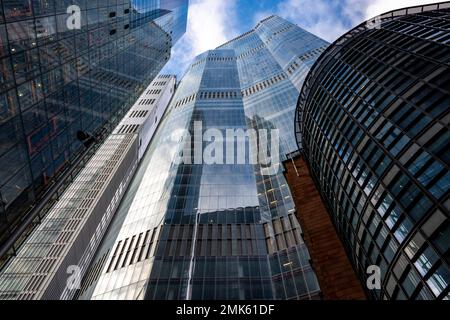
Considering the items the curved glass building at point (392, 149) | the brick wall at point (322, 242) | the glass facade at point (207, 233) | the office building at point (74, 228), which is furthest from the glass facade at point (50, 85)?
the brick wall at point (322, 242)

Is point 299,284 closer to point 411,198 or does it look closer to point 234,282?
point 234,282

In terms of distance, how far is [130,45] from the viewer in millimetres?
50219

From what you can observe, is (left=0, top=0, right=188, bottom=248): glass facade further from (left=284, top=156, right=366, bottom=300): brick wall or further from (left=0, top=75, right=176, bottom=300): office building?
(left=284, top=156, right=366, bottom=300): brick wall

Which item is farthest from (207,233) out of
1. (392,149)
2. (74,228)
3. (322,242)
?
(74,228)

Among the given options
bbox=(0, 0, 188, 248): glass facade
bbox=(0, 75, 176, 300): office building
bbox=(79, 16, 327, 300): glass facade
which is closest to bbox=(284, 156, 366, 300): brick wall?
bbox=(79, 16, 327, 300): glass facade

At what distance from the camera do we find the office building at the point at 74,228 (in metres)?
63.8

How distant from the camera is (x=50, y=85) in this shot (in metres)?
25.9

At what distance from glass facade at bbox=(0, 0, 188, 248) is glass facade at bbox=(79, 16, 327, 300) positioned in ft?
59.5

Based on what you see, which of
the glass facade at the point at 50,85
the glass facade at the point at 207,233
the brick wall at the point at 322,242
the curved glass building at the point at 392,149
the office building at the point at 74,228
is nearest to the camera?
the glass facade at the point at 50,85

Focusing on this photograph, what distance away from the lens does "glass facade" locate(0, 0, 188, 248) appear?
20.2m

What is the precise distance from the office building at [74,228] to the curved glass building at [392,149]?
44.8 meters

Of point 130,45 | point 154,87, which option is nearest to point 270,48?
point 154,87

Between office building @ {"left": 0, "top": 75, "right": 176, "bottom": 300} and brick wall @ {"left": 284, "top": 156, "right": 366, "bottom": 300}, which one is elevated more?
office building @ {"left": 0, "top": 75, "right": 176, "bottom": 300}

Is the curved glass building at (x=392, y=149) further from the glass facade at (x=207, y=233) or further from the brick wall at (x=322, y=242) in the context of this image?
the glass facade at (x=207, y=233)
